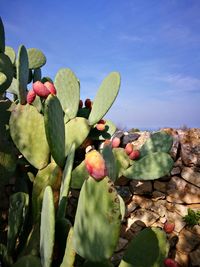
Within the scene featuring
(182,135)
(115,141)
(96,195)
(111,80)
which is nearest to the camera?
(96,195)

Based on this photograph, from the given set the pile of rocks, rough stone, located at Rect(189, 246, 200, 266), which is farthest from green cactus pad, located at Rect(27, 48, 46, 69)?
rough stone, located at Rect(189, 246, 200, 266)

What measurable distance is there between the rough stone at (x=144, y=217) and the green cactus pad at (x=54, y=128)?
1.79m

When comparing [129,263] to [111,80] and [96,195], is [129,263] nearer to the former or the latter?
[96,195]

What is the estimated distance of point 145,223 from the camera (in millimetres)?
3984

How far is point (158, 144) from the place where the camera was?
3914mm

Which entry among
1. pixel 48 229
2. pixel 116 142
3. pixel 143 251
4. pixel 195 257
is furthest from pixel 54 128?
pixel 195 257

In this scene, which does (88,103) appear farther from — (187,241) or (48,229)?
(48,229)

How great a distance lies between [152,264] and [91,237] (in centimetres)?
68

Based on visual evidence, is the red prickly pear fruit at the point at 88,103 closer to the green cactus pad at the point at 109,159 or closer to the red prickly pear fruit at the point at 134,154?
the red prickly pear fruit at the point at 134,154

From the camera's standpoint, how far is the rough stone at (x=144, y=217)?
13.1 ft

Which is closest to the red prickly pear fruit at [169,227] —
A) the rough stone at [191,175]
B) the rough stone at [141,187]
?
the rough stone at [141,187]

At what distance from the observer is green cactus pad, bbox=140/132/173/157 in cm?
Result: 387

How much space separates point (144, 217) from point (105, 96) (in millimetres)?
1679

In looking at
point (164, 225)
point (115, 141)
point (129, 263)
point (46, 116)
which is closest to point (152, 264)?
point (129, 263)
